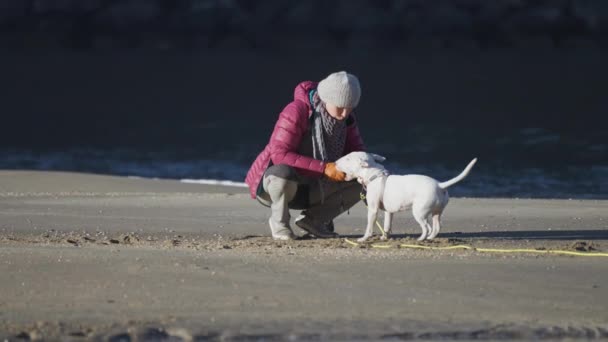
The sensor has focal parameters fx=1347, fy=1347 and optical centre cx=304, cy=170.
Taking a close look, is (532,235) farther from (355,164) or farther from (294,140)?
(294,140)

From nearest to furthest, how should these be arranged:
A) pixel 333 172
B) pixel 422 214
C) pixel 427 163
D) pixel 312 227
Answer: pixel 422 214
pixel 333 172
pixel 312 227
pixel 427 163

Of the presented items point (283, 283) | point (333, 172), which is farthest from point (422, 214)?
point (283, 283)

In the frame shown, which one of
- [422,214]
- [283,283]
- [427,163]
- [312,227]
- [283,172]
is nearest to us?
[283,283]

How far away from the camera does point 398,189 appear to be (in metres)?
7.13

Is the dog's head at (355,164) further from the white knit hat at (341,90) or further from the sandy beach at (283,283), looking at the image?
the sandy beach at (283,283)

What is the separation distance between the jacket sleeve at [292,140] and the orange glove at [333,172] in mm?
72

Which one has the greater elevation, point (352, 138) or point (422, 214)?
point (352, 138)

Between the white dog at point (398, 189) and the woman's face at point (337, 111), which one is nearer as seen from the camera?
the white dog at point (398, 189)

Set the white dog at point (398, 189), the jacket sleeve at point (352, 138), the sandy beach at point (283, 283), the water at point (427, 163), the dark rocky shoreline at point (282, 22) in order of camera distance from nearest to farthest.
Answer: the sandy beach at point (283, 283) < the white dog at point (398, 189) < the jacket sleeve at point (352, 138) < the water at point (427, 163) < the dark rocky shoreline at point (282, 22)

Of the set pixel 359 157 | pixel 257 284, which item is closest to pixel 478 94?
pixel 359 157

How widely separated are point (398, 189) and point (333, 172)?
0.38 meters

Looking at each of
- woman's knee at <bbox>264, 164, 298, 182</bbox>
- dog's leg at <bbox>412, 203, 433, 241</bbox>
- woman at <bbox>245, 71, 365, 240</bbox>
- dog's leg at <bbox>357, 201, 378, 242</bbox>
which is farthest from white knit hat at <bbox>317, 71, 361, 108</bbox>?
dog's leg at <bbox>412, 203, 433, 241</bbox>

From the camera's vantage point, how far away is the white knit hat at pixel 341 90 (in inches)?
283

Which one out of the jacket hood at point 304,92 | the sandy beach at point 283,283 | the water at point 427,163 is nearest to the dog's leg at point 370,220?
the sandy beach at point 283,283
